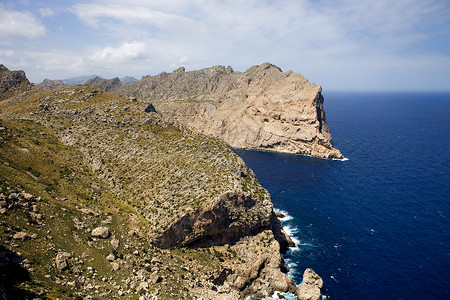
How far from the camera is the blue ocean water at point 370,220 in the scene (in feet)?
225

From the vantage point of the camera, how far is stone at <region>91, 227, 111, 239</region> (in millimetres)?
50987

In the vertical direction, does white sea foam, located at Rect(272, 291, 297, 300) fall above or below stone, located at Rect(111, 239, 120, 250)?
below

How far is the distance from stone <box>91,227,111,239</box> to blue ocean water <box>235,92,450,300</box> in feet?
153

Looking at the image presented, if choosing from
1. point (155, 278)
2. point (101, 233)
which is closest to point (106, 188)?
point (101, 233)

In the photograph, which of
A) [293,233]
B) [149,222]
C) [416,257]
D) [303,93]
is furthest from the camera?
→ [303,93]

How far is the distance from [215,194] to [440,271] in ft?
207

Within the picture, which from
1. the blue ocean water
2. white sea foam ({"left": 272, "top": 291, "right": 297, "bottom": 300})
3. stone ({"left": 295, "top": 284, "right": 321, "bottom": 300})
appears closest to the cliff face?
white sea foam ({"left": 272, "top": 291, "right": 297, "bottom": 300})

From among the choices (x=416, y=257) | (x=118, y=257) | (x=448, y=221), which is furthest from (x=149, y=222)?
(x=448, y=221)

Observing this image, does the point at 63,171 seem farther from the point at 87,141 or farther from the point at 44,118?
the point at 44,118

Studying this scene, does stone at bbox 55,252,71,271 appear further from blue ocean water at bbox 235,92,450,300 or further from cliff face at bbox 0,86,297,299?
blue ocean water at bbox 235,92,450,300

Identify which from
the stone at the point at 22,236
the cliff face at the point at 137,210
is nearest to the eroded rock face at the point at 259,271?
the cliff face at the point at 137,210

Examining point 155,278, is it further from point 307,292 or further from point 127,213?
point 307,292

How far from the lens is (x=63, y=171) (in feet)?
219

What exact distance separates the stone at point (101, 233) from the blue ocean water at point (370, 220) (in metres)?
46.6
